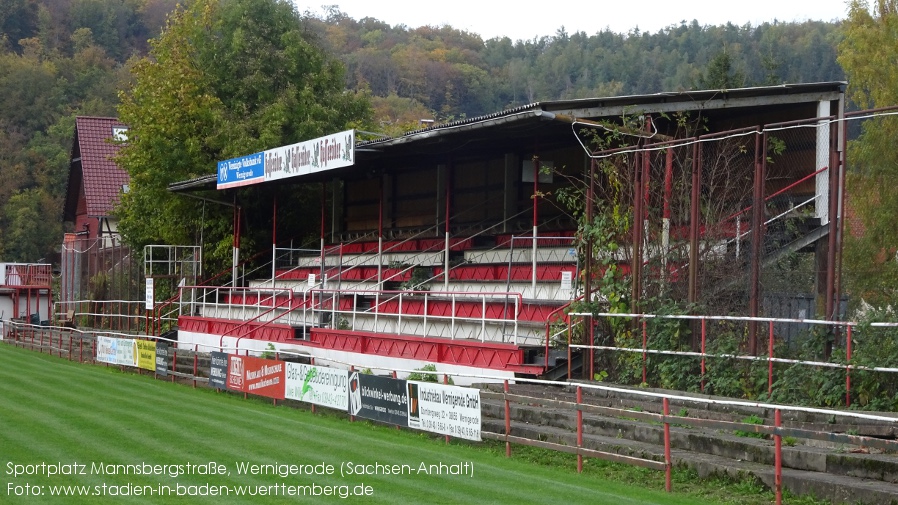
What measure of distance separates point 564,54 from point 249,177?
319 ft

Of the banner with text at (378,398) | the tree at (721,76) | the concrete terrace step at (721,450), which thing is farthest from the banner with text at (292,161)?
the tree at (721,76)

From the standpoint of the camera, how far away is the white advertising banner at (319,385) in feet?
59.8

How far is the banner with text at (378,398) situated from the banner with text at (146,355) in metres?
11.3

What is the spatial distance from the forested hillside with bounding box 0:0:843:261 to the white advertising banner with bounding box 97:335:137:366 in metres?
50.3

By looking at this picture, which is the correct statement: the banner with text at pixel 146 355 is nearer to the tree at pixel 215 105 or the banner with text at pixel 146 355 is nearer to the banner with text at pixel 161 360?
the banner with text at pixel 161 360

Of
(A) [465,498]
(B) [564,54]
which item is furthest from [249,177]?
(B) [564,54]

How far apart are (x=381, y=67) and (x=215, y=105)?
86789 millimetres

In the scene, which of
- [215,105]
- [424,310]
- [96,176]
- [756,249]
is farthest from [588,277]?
[96,176]

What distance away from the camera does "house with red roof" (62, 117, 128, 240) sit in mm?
53875

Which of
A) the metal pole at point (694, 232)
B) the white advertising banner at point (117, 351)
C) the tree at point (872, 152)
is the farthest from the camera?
the tree at point (872, 152)

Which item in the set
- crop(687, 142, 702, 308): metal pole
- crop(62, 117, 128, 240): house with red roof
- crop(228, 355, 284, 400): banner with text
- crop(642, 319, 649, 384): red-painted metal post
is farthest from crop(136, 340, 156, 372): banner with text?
crop(62, 117, 128, 240): house with red roof

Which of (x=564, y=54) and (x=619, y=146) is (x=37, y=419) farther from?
(x=564, y=54)

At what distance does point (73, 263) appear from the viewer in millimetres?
49438

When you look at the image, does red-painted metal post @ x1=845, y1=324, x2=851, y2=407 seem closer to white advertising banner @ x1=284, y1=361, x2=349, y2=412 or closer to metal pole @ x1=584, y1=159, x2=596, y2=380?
metal pole @ x1=584, y1=159, x2=596, y2=380
